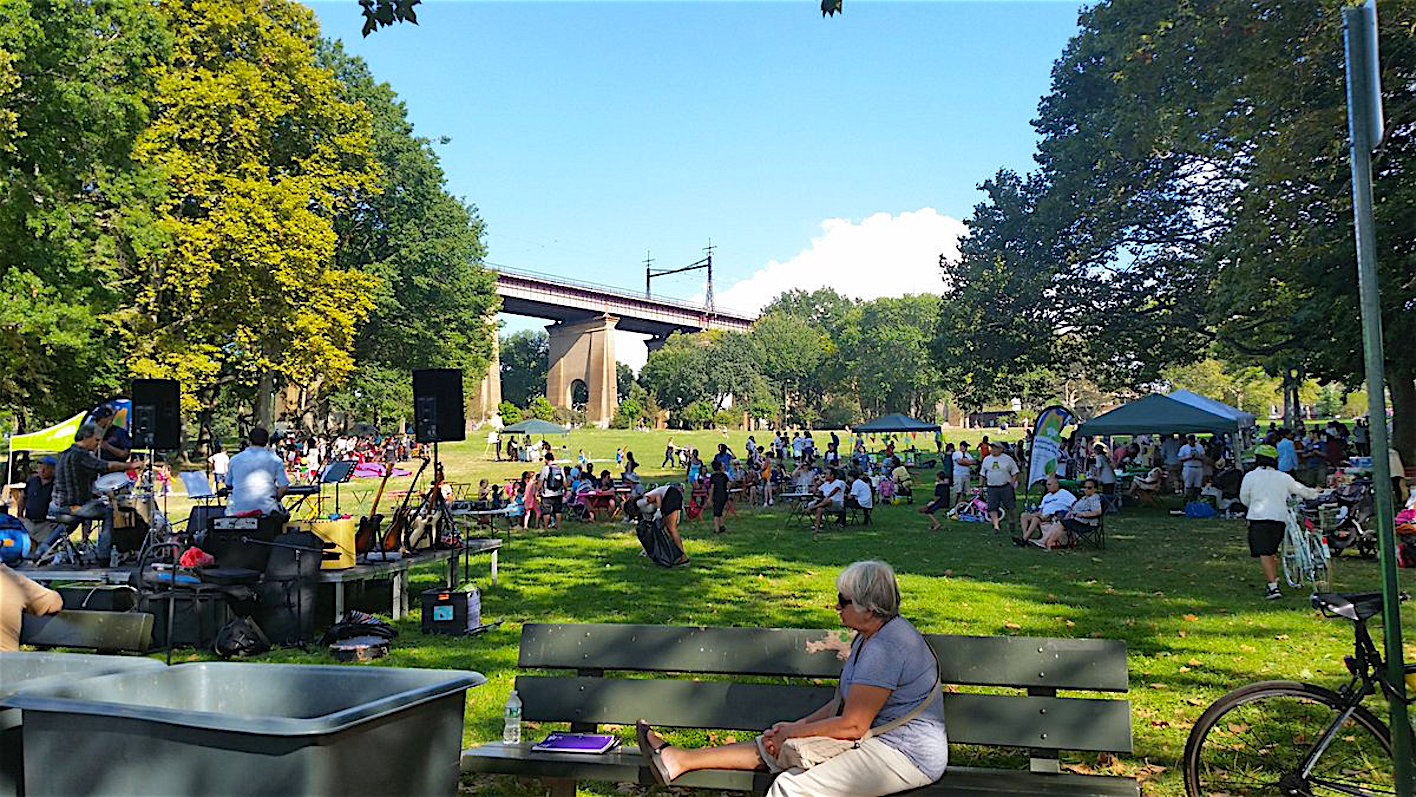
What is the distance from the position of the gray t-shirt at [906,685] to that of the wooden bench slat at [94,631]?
3624 millimetres

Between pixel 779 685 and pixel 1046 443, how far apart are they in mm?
13049

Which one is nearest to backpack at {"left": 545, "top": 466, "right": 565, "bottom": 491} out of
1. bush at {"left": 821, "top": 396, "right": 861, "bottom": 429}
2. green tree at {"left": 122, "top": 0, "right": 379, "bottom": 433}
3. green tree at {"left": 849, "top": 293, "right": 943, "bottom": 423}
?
green tree at {"left": 122, "top": 0, "right": 379, "bottom": 433}

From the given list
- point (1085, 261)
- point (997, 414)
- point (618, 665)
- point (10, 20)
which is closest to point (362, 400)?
point (10, 20)

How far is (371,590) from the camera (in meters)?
11.3

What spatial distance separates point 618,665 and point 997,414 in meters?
96.0

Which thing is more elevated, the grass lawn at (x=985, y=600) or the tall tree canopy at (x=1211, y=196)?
the tall tree canopy at (x=1211, y=196)

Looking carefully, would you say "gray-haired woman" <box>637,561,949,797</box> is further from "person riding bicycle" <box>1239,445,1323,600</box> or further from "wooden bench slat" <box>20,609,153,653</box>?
"person riding bicycle" <box>1239,445,1323,600</box>

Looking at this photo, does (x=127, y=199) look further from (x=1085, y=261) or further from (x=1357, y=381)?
(x=1357, y=381)

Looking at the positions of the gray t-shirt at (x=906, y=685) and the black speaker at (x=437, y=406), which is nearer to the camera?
the gray t-shirt at (x=906, y=685)

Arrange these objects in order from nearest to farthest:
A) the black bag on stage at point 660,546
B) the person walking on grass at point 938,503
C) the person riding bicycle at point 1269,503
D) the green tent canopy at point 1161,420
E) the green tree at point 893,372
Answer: the person riding bicycle at point 1269,503
the black bag on stage at point 660,546
the person walking on grass at point 938,503
the green tent canopy at point 1161,420
the green tree at point 893,372

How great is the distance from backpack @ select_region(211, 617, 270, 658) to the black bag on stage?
19.6 feet

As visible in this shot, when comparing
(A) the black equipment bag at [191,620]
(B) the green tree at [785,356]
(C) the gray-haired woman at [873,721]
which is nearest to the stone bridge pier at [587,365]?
(B) the green tree at [785,356]

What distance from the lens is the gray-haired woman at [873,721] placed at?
3932 mm

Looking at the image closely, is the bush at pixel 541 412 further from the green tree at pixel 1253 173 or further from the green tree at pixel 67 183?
the green tree at pixel 1253 173
